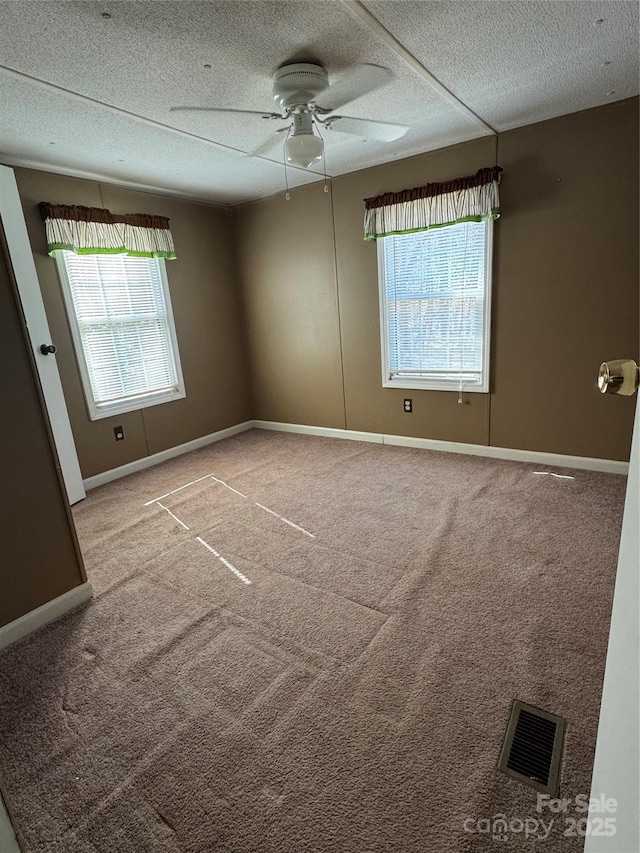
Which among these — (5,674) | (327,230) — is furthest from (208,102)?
(5,674)

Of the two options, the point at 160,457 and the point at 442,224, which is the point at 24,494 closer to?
the point at 160,457

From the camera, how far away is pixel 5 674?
177 centimetres

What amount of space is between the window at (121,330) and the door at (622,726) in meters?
3.77

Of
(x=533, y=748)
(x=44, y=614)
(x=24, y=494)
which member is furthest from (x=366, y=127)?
(x=44, y=614)

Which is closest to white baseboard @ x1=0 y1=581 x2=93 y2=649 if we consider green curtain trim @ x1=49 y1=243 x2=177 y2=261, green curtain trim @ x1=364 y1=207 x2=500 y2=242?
green curtain trim @ x1=49 y1=243 x2=177 y2=261

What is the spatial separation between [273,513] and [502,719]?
1879 millimetres

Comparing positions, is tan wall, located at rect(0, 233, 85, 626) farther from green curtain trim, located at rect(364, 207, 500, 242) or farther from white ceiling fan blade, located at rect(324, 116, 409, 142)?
green curtain trim, located at rect(364, 207, 500, 242)

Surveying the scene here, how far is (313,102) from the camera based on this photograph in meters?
2.26

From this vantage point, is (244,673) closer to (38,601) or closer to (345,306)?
(38,601)

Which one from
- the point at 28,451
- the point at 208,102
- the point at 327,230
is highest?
the point at 208,102

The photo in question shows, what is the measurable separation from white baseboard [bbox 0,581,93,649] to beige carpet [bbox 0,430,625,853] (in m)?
0.06

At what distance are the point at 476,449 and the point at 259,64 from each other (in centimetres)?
303

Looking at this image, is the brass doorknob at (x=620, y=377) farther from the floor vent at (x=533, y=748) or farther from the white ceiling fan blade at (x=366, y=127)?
the white ceiling fan blade at (x=366, y=127)

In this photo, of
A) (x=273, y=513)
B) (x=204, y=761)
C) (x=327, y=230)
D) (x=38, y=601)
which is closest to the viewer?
(x=204, y=761)
